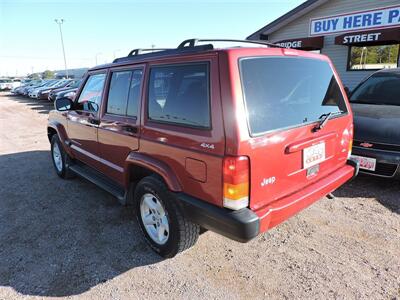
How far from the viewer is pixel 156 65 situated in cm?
269

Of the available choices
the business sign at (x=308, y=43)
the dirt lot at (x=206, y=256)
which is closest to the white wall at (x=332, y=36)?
the business sign at (x=308, y=43)

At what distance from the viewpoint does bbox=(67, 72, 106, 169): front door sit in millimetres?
3674

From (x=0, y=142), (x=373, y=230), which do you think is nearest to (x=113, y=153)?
(x=373, y=230)

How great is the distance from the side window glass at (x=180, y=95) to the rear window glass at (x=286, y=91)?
13.0 inches

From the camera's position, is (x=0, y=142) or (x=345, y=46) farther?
(x=345, y=46)

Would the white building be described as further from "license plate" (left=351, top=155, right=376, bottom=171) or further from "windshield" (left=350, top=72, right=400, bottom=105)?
"license plate" (left=351, top=155, right=376, bottom=171)

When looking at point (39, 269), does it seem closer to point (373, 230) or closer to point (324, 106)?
point (324, 106)

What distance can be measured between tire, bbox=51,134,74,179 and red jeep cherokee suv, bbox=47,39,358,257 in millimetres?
1739

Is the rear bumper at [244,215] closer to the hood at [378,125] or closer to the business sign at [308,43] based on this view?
the hood at [378,125]

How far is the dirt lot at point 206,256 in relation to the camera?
2455 millimetres

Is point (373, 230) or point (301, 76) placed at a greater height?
point (301, 76)

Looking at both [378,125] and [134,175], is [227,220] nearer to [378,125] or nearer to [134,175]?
Result: [134,175]

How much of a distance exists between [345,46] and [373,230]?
10.3 m

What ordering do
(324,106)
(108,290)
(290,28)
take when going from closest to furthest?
(108,290) → (324,106) → (290,28)
